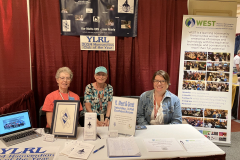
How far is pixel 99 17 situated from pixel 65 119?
1753 millimetres

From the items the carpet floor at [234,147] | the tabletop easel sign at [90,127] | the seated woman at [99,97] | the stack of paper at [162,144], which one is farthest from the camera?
the carpet floor at [234,147]

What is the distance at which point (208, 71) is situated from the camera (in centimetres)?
259

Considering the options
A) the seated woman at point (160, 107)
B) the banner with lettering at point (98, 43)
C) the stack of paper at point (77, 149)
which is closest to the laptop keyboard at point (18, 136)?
the stack of paper at point (77, 149)

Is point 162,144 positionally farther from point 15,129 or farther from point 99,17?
point 99,17

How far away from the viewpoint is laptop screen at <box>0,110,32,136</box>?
134cm

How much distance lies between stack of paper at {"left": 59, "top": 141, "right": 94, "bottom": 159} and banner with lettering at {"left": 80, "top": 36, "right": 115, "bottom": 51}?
165cm

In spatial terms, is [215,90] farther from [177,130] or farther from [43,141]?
[43,141]

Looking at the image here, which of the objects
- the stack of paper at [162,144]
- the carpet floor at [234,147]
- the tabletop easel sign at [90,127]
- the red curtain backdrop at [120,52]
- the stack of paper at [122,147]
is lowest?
the carpet floor at [234,147]

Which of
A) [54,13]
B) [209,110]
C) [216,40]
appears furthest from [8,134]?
[216,40]

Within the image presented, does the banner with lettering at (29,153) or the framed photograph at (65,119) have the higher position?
the framed photograph at (65,119)

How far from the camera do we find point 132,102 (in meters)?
1.42

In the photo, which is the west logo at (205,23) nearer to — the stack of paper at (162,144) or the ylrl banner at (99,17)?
the ylrl banner at (99,17)

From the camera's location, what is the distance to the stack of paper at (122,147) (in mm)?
1135

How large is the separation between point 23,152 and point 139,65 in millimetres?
2006
